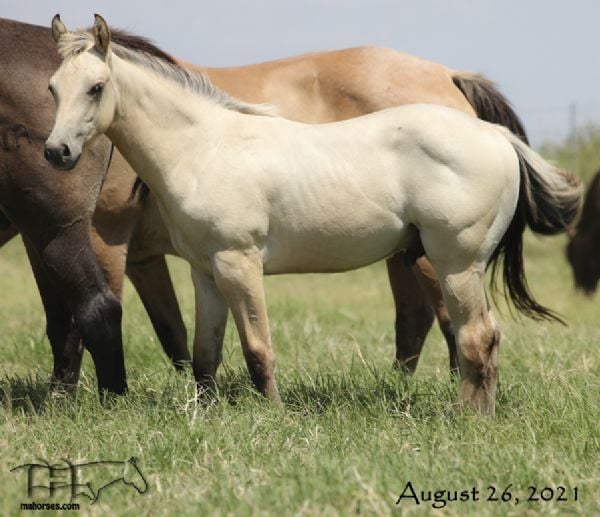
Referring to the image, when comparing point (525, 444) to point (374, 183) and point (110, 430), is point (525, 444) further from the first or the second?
point (110, 430)

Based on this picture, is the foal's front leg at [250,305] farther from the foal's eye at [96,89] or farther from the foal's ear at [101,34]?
the foal's ear at [101,34]

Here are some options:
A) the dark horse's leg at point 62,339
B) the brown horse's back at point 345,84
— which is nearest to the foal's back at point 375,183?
the dark horse's leg at point 62,339

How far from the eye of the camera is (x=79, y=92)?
4312 millimetres

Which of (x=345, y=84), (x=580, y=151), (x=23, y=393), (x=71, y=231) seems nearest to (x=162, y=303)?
(x=23, y=393)

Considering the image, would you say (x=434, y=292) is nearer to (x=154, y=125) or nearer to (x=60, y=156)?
(x=154, y=125)

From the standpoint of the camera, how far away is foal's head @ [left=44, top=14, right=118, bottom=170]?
4.23m

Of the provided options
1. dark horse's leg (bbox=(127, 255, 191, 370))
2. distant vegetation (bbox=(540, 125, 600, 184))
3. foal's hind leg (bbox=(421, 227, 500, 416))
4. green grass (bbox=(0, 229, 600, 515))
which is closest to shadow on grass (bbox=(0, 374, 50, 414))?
green grass (bbox=(0, 229, 600, 515))

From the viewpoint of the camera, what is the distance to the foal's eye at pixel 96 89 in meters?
4.35

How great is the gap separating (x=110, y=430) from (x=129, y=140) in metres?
1.22

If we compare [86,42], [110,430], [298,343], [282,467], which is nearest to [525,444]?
[282,467]

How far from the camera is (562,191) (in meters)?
4.89

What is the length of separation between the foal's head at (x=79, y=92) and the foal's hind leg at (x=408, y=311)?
108 inches

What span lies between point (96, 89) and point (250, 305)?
1074mm

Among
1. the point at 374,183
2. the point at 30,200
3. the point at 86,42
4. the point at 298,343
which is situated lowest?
the point at 298,343
